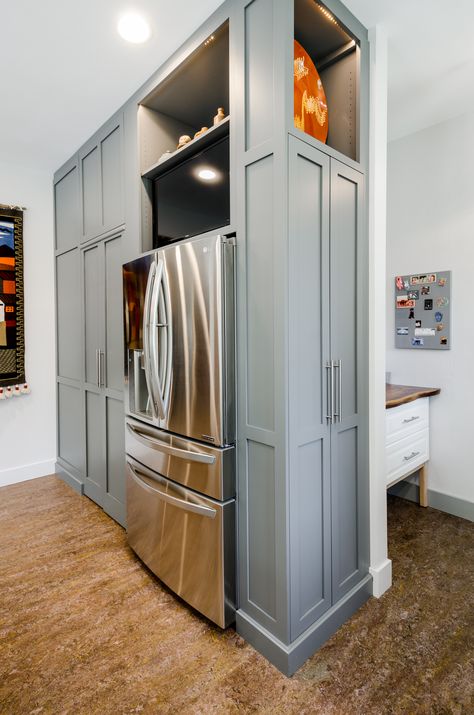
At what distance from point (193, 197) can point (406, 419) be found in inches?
76.8

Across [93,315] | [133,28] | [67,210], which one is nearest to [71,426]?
[93,315]

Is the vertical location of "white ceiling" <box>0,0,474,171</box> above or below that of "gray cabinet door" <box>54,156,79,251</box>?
above

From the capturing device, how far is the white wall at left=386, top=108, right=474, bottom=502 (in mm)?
2723

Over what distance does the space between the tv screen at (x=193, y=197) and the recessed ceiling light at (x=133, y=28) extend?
589 millimetres

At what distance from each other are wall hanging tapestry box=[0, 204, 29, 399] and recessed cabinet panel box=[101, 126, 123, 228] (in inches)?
47.0

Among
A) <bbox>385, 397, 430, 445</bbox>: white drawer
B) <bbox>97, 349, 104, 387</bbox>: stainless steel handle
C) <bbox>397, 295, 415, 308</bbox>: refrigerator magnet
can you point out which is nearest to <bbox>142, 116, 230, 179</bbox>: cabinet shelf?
<bbox>97, 349, 104, 387</bbox>: stainless steel handle

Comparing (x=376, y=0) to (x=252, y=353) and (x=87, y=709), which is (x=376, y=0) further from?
(x=87, y=709)

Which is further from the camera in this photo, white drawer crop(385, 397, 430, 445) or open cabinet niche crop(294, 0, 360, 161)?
white drawer crop(385, 397, 430, 445)

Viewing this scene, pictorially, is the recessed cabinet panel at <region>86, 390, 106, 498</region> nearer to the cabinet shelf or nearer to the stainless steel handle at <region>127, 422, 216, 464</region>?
the stainless steel handle at <region>127, 422, 216, 464</region>

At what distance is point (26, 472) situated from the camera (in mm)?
3590

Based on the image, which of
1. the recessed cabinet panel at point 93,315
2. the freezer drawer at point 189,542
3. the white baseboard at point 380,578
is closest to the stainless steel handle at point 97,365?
the recessed cabinet panel at point 93,315

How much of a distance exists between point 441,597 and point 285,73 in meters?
2.50

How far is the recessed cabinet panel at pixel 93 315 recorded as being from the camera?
2.88m

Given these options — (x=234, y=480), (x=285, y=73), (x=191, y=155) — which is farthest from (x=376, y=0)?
→ (x=234, y=480)
